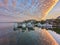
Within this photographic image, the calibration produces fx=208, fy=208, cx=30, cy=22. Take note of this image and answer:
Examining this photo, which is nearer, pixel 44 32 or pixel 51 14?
pixel 51 14

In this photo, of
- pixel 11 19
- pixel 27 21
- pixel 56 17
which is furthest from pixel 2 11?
pixel 56 17

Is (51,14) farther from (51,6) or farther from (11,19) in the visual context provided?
(11,19)

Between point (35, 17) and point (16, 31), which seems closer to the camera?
point (35, 17)

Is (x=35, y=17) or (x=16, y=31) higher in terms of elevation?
(x=35, y=17)

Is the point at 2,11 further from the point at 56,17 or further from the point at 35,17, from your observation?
the point at 56,17

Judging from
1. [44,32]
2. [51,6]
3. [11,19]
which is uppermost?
[51,6]

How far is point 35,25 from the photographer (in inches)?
133

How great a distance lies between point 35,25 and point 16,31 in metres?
0.48

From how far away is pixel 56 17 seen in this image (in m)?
3.42

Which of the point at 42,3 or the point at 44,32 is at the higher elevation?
the point at 42,3

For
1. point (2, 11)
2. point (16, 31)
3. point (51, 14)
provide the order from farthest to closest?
point (16, 31) < point (51, 14) < point (2, 11)

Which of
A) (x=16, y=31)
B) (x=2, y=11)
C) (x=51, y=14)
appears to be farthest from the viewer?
(x=16, y=31)

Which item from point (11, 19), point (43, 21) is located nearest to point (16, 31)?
point (11, 19)

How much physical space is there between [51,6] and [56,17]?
0.66 feet
